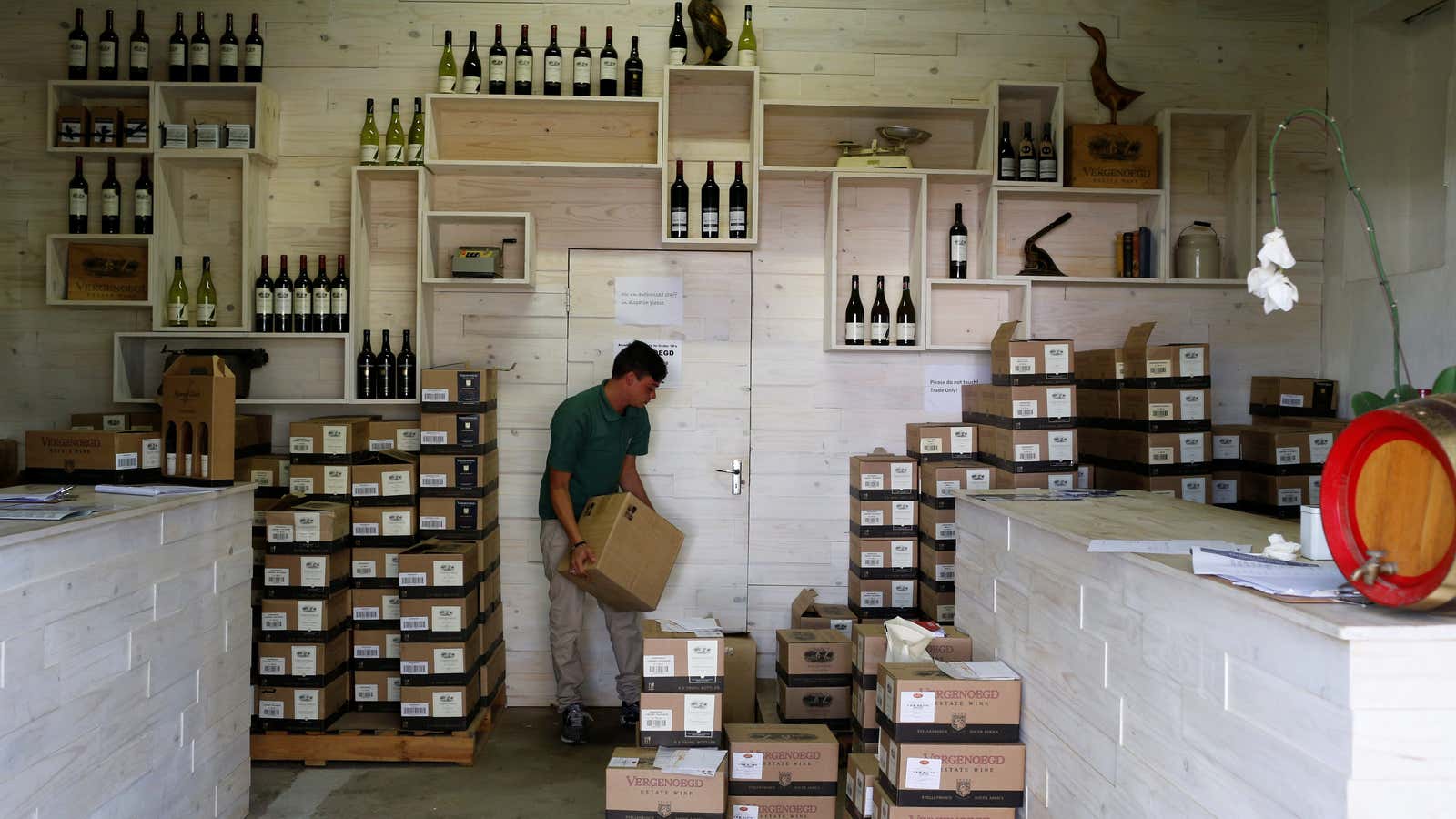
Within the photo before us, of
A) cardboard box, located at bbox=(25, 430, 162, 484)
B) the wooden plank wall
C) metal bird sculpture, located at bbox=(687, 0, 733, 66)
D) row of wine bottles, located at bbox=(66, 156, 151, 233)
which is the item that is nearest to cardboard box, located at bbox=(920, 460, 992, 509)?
the wooden plank wall

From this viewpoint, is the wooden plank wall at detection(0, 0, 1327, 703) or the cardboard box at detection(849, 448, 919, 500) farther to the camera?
the wooden plank wall at detection(0, 0, 1327, 703)

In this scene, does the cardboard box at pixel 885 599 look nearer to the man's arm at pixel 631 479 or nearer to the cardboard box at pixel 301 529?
the man's arm at pixel 631 479

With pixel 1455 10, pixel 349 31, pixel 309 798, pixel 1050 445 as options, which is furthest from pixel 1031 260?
pixel 309 798

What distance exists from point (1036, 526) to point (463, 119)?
310 cm

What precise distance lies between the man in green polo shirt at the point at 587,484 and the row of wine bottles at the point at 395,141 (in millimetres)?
1244

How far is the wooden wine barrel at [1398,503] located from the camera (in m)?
1.31

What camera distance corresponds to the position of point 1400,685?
4.39ft

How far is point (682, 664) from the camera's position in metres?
2.74

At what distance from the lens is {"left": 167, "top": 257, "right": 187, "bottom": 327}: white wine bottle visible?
13.6 ft

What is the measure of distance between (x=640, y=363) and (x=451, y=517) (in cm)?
100

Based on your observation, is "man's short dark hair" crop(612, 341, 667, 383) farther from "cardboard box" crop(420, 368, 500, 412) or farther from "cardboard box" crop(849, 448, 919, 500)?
"cardboard box" crop(849, 448, 919, 500)

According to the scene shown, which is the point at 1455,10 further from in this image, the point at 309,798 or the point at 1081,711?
the point at 309,798

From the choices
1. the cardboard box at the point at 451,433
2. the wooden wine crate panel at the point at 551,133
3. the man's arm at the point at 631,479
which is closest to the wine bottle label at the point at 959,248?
the wooden wine crate panel at the point at 551,133

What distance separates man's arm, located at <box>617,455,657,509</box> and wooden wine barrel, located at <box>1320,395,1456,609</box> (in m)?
2.97
